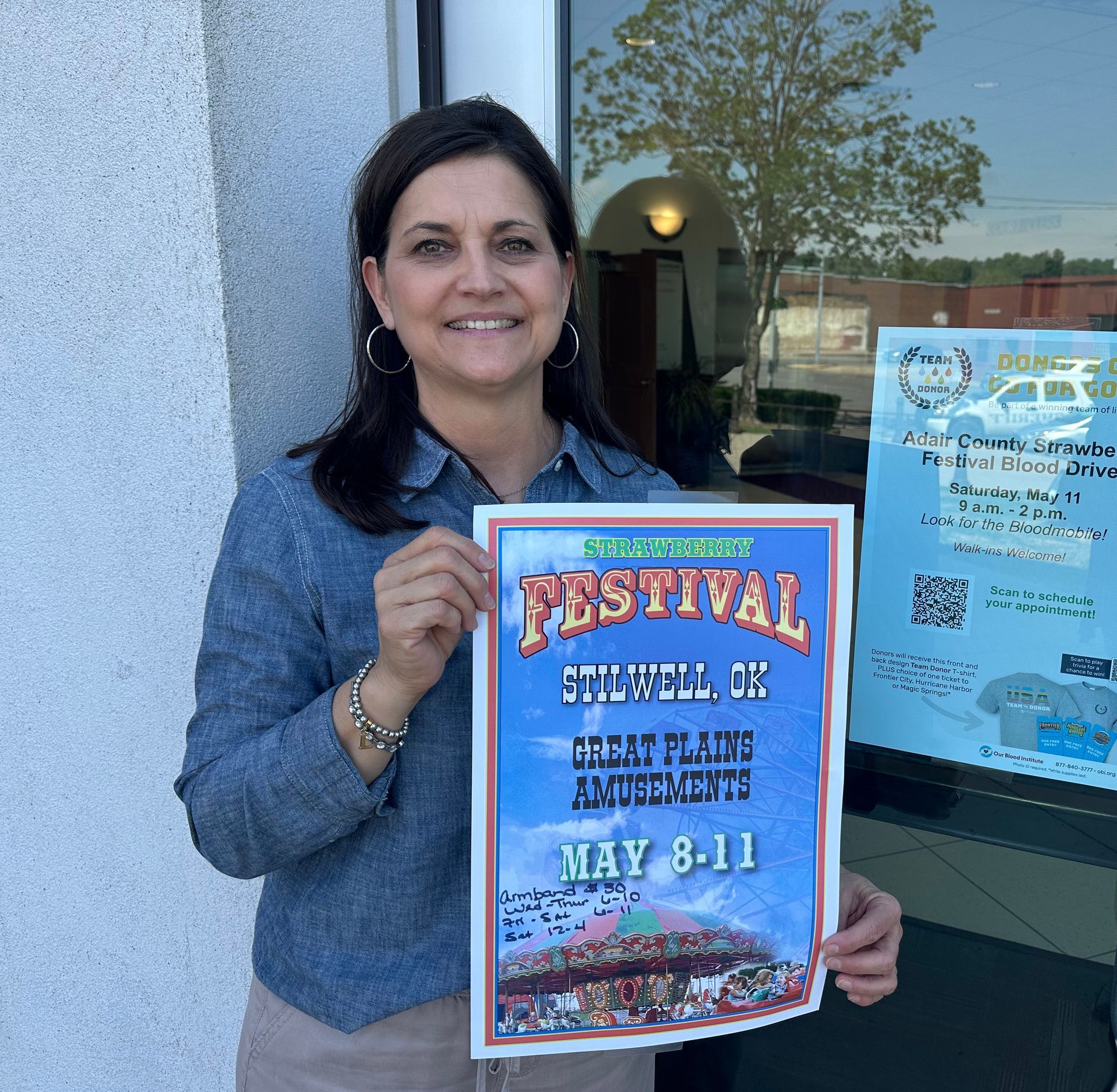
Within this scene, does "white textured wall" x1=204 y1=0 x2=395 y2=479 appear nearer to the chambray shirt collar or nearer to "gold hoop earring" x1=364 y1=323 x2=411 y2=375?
"gold hoop earring" x1=364 y1=323 x2=411 y2=375

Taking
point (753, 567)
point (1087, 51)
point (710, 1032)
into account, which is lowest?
point (710, 1032)

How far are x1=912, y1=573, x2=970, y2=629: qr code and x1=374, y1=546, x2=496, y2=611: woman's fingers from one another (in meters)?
0.81

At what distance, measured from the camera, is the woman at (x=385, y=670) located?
1047 millimetres

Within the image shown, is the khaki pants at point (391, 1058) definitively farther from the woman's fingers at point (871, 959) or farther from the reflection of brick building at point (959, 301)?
the reflection of brick building at point (959, 301)

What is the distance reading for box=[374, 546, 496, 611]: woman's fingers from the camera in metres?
0.93

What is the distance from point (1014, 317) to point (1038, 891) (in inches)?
39.0

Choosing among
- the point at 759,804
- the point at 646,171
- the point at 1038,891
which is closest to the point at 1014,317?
the point at 759,804

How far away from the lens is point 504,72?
1.72 m

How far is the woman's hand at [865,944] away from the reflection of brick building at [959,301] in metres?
0.85

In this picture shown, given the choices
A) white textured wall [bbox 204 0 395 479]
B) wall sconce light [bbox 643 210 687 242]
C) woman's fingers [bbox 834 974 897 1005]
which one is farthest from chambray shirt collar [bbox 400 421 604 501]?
wall sconce light [bbox 643 210 687 242]

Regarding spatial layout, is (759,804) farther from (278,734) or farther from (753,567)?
(278,734)

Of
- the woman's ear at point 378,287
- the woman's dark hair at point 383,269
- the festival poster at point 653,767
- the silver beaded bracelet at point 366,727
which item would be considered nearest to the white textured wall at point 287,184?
the woman's dark hair at point 383,269

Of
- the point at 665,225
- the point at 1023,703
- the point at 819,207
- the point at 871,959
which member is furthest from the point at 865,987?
the point at 665,225

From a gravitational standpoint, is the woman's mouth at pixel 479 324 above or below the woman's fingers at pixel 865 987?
above
